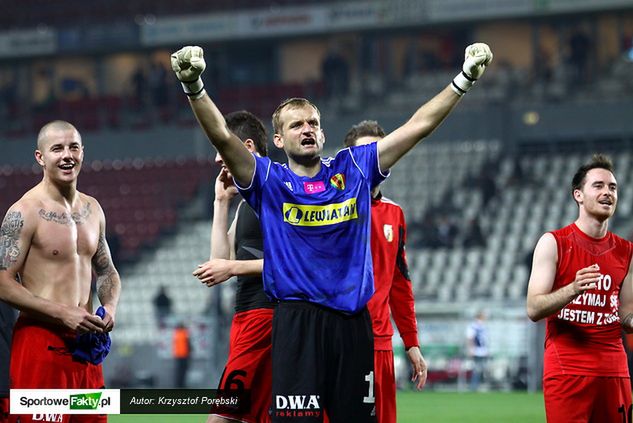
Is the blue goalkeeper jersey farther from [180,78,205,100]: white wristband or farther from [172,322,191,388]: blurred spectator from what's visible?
[172,322,191,388]: blurred spectator

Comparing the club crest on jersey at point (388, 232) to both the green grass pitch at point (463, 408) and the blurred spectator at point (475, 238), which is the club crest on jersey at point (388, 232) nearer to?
the green grass pitch at point (463, 408)

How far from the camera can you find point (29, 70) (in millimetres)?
41875

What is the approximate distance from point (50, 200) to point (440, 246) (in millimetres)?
21406

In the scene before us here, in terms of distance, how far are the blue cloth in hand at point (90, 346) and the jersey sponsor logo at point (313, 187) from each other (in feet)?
5.07

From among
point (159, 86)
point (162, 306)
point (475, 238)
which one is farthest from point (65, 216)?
point (159, 86)

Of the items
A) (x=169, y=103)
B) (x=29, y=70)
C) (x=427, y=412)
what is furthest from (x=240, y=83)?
(x=427, y=412)

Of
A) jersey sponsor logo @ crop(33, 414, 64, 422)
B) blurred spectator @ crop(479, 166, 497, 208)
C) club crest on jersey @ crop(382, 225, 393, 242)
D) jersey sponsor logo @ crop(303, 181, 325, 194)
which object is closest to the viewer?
jersey sponsor logo @ crop(303, 181, 325, 194)

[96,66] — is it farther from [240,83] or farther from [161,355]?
[161,355]

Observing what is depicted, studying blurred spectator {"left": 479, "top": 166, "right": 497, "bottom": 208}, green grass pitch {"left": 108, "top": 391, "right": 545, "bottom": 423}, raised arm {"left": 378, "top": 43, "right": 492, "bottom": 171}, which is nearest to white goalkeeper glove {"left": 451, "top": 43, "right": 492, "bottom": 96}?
raised arm {"left": 378, "top": 43, "right": 492, "bottom": 171}

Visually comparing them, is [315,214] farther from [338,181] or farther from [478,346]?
[478,346]

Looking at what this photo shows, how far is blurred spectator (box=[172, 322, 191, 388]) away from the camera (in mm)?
22844

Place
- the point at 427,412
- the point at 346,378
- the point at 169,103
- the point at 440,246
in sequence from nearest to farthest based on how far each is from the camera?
the point at 346,378 < the point at 427,412 < the point at 440,246 < the point at 169,103

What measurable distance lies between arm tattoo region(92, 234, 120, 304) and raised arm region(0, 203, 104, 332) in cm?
50

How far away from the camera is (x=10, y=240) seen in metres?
6.83
